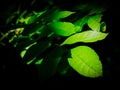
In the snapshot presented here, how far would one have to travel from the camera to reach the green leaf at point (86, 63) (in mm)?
800

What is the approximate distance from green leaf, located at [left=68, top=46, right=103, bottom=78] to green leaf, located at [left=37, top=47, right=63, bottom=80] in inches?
2.9

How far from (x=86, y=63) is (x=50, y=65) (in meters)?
0.18

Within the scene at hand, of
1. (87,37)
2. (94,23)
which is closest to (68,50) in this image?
(87,37)

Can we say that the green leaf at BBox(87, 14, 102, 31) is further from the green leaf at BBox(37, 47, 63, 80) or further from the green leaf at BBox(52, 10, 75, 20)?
the green leaf at BBox(37, 47, 63, 80)

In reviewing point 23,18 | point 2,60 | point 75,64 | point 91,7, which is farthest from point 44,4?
point 75,64

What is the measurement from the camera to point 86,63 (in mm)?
820

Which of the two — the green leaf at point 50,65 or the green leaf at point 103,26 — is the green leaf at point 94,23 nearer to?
the green leaf at point 103,26

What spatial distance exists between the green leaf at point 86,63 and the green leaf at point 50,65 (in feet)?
0.24

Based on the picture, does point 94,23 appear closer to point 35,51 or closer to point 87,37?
point 87,37

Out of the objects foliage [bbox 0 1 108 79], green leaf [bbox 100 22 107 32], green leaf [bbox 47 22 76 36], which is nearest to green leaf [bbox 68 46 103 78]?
foliage [bbox 0 1 108 79]

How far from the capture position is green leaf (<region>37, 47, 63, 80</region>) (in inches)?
32.0

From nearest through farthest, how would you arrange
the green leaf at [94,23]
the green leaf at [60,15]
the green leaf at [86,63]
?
the green leaf at [86,63] < the green leaf at [94,23] < the green leaf at [60,15]

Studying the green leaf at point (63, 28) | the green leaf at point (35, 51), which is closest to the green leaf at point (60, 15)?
the green leaf at point (63, 28)

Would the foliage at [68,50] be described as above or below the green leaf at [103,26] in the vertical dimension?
Result: above
